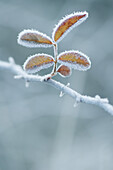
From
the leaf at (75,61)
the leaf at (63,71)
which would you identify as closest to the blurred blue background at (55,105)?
the leaf at (63,71)

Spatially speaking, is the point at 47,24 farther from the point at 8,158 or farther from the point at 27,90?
the point at 8,158

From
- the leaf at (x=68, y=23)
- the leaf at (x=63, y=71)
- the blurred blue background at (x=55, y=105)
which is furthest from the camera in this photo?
the blurred blue background at (x=55, y=105)

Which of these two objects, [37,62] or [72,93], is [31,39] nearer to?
[37,62]

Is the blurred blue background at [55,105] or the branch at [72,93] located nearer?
the branch at [72,93]

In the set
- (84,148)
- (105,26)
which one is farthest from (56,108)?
(105,26)

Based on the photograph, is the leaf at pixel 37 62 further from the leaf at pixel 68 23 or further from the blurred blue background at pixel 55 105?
the blurred blue background at pixel 55 105

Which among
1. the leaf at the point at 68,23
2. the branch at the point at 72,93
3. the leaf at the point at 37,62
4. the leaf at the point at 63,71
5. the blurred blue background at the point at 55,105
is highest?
the blurred blue background at the point at 55,105
